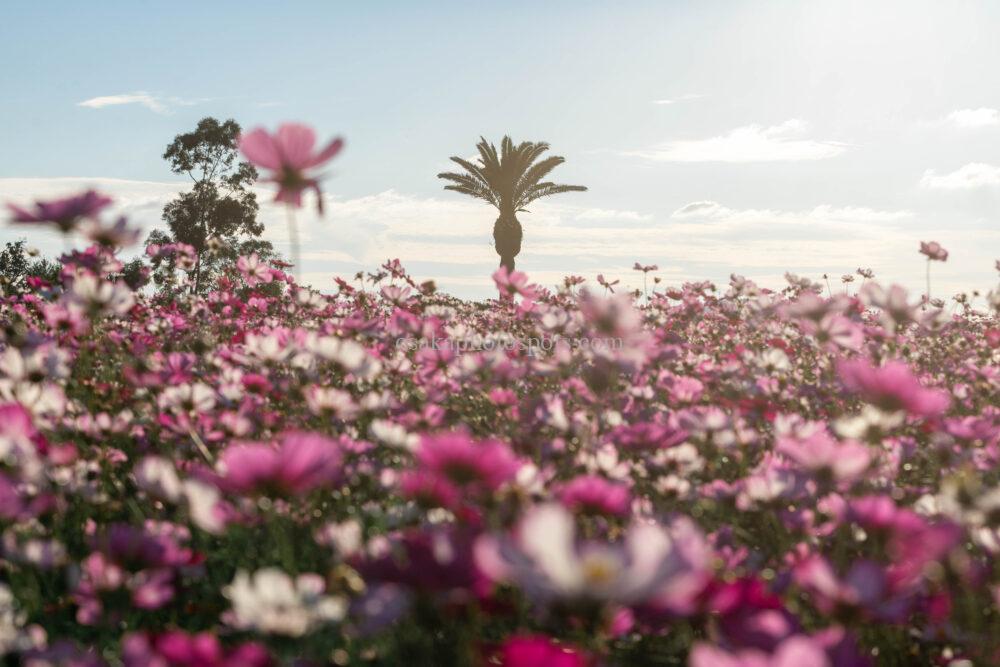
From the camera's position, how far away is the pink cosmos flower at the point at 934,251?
4.25m

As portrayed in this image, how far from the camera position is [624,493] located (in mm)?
1261

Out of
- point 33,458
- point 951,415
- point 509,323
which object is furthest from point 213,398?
point 509,323

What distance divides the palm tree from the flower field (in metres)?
19.1

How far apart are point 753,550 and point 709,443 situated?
1.10 feet

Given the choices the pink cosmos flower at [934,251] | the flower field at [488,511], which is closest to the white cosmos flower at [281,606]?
the flower field at [488,511]

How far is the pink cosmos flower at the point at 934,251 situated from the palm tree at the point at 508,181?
18.1m

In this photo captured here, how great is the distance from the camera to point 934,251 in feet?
14.0

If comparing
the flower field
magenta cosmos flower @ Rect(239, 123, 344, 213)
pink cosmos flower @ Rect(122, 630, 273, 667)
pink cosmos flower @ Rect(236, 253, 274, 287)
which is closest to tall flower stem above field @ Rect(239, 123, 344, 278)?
magenta cosmos flower @ Rect(239, 123, 344, 213)

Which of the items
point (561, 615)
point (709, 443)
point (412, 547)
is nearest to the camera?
point (561, 615)

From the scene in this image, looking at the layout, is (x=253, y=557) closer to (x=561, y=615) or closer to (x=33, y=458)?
(x=33, y=458)

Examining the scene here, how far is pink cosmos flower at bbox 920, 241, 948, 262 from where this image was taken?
13.9 ft

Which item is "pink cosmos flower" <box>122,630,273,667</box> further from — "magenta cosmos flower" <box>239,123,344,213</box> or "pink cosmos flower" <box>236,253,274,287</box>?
"pink cosmos flower" <box>236,253,274,287</box>

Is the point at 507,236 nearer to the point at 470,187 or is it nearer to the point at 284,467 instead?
the point at 470,187

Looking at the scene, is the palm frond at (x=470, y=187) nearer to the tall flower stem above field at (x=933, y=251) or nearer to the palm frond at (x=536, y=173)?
the palm frond at (x=536, y=173)
